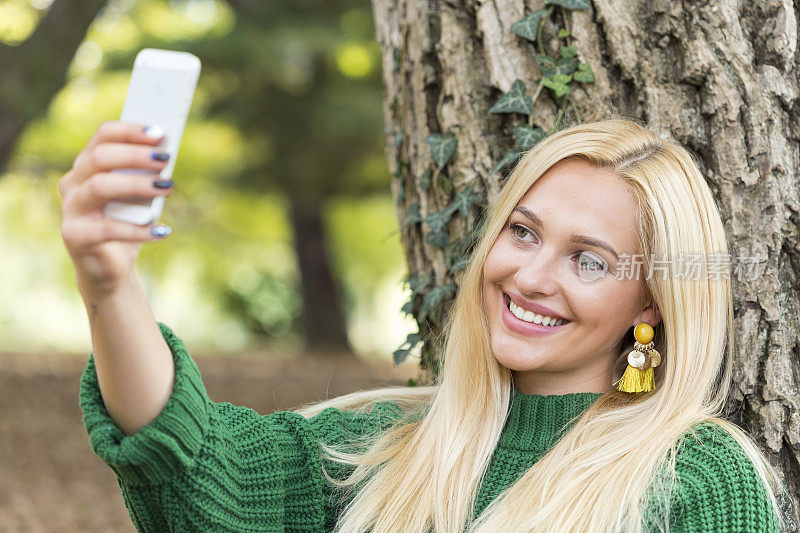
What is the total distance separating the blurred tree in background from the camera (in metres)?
6.51

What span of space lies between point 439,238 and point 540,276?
605 mm

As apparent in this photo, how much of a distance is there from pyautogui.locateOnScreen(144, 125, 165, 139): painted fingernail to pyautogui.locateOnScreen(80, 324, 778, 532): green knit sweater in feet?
1.54

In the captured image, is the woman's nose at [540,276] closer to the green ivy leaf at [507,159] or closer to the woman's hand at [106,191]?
the green ivy leaf at [507,159]

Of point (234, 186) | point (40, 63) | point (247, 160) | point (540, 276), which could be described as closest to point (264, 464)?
point (540, 276)

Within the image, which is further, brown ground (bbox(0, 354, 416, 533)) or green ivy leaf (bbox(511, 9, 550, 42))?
brown ground (bbox(0, 354, 416, 533))

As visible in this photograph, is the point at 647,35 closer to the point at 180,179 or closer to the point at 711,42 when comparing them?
the point at 711,42

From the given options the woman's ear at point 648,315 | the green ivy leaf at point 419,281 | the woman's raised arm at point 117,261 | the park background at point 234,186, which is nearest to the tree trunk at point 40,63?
the park background at point 234,186

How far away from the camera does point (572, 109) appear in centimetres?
208

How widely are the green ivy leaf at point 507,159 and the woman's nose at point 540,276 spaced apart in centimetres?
42

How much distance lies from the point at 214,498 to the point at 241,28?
213 inches

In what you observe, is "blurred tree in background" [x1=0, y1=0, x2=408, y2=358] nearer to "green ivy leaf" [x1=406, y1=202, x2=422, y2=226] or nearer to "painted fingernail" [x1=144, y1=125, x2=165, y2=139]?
"green ivy leaf" [x1=406, y1=202, x2=422, y2=226]

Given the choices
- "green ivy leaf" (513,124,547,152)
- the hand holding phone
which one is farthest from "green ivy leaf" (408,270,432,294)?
the hand holding phone

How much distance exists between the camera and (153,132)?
1235 millimetres

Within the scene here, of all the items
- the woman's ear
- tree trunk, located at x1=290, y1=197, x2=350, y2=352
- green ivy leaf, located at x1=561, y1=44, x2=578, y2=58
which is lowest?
tree trunk, located at x1=290, y1=197, x2=350, y2=352
